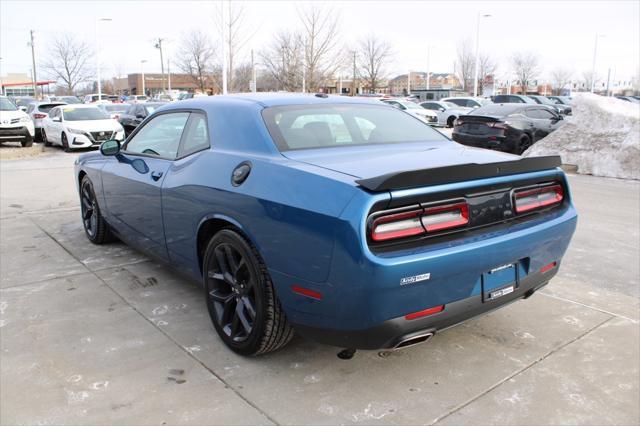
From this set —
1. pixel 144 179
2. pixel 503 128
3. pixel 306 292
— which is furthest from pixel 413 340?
pixel 503 128

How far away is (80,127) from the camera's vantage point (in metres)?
16.1

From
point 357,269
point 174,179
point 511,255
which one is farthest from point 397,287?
point 174,179

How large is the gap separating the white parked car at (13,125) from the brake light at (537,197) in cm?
1721

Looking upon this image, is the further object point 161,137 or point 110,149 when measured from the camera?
point 110,149

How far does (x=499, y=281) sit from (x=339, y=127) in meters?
1.47

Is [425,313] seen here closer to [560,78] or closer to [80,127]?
[80,127]

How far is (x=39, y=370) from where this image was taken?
3117 millimetres

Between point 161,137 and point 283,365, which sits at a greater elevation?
point 161,137

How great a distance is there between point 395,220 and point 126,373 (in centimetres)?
179

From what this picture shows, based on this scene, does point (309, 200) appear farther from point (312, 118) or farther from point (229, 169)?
point (312, 118)

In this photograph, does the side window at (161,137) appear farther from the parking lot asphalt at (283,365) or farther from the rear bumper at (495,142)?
the rear bumper at (495,142)

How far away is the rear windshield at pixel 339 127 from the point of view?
11.0ft

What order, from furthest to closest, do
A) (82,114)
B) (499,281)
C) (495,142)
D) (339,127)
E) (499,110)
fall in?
(82,114) < (499,110) < (495,142) < (339,127) < (499,281)

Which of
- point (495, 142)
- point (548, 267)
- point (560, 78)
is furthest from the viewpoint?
point (560, 78)
